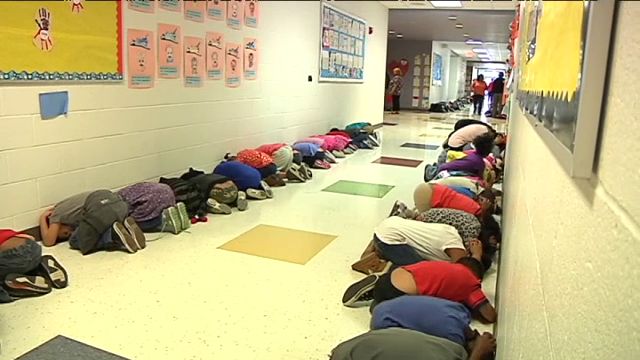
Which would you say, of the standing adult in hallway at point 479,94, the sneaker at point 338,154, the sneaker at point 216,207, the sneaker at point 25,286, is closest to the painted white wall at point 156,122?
the sneaker at point 338,154

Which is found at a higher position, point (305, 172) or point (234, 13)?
point (234, 13)

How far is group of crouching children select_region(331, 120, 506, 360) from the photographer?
172 cm

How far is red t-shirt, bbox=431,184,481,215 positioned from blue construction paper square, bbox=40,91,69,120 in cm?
234

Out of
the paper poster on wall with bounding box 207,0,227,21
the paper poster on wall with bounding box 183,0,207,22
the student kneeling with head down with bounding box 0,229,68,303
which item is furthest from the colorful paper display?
the student kneeling with head down with bounding box 0,229,68,303

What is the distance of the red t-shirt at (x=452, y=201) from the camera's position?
322cm

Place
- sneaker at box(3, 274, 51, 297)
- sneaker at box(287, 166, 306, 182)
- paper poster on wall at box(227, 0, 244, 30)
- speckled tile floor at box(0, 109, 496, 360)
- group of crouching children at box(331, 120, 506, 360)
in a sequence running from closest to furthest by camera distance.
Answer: group of crouching children at box(331, 120, 506, 360) → speckled tile floor at box(0, 109, 496, 360) → sneaker at box(3, 274, 51, 297) → paper poster on wall at box(227, 0, 244, 30) → sneaker at box(287, 166, 306, 182)

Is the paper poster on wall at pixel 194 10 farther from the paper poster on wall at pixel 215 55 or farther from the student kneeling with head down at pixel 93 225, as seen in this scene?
the student kneeling with head down at pixel 93 225

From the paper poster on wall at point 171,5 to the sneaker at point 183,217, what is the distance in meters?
1.51

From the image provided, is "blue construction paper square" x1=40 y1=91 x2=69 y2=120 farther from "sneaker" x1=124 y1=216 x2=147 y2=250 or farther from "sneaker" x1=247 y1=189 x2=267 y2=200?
"sneaker" x1=247 y1=189 x2=267 y2=200

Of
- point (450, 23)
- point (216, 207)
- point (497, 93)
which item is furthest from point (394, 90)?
point (216, 207)

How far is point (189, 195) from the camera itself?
12.6ft

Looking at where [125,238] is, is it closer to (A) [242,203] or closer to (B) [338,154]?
(A) [242,203]

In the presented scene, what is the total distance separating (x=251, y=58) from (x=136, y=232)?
103 inches

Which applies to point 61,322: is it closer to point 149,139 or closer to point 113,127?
point 113,127
